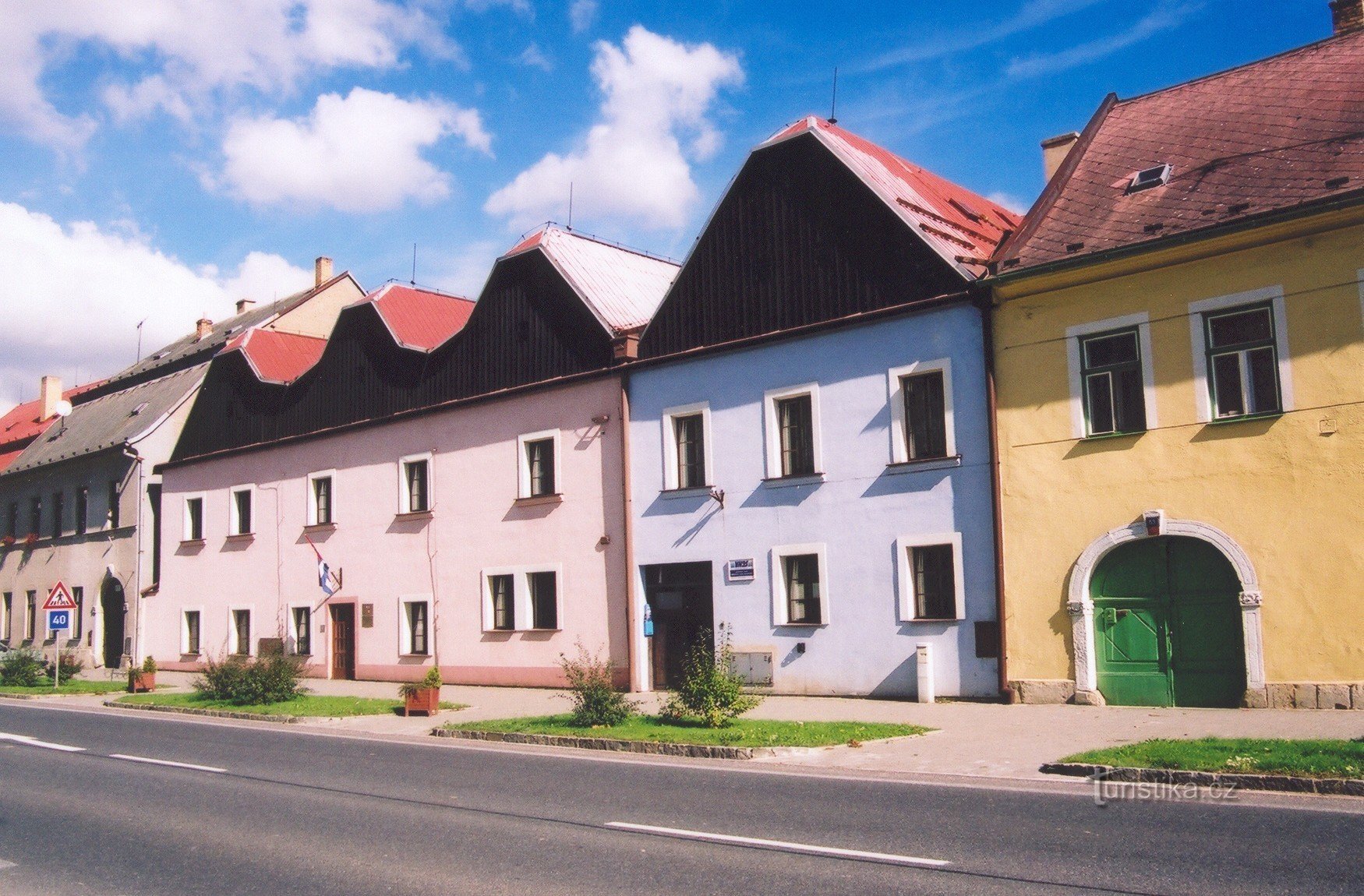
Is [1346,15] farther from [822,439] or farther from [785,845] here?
[785,845]

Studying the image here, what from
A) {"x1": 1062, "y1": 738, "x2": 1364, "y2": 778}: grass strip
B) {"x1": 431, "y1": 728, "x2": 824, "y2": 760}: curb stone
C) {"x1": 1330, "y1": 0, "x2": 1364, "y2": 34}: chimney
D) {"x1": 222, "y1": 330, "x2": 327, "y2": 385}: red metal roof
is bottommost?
{"x1": 431, "y1": 728, "x2": 824, "y2": 760}: curb stone

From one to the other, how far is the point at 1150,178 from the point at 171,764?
16856mm

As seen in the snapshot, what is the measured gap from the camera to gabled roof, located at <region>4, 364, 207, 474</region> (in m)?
39.3

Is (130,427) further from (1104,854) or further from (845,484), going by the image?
(1104,854)

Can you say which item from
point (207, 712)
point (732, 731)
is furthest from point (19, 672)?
point (732, 731)

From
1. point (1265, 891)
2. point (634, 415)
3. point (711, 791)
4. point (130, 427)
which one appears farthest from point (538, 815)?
point (130, 427)

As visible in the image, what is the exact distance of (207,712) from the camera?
2259cm

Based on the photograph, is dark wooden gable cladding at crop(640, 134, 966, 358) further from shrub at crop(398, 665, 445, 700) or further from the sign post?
the sign post

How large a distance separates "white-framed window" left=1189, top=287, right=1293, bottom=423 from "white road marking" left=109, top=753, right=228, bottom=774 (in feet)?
46.1

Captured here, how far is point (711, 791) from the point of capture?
11094mm

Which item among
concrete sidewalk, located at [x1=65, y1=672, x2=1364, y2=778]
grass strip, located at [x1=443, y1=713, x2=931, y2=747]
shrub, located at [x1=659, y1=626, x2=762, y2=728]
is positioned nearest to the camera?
concrete sidewalk, located at [x1=65, y1=672, x2=1364, y2=778]

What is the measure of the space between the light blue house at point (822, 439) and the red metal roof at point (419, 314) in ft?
28.5

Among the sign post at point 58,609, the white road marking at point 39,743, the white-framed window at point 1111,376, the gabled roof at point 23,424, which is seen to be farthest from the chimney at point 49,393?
the white-framed window at point 1111,376

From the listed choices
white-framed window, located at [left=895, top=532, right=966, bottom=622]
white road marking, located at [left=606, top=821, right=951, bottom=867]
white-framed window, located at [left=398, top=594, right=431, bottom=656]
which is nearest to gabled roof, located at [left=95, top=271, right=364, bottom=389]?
white-framed window, located at [left=398, top=594, right=431, bottom=656]
